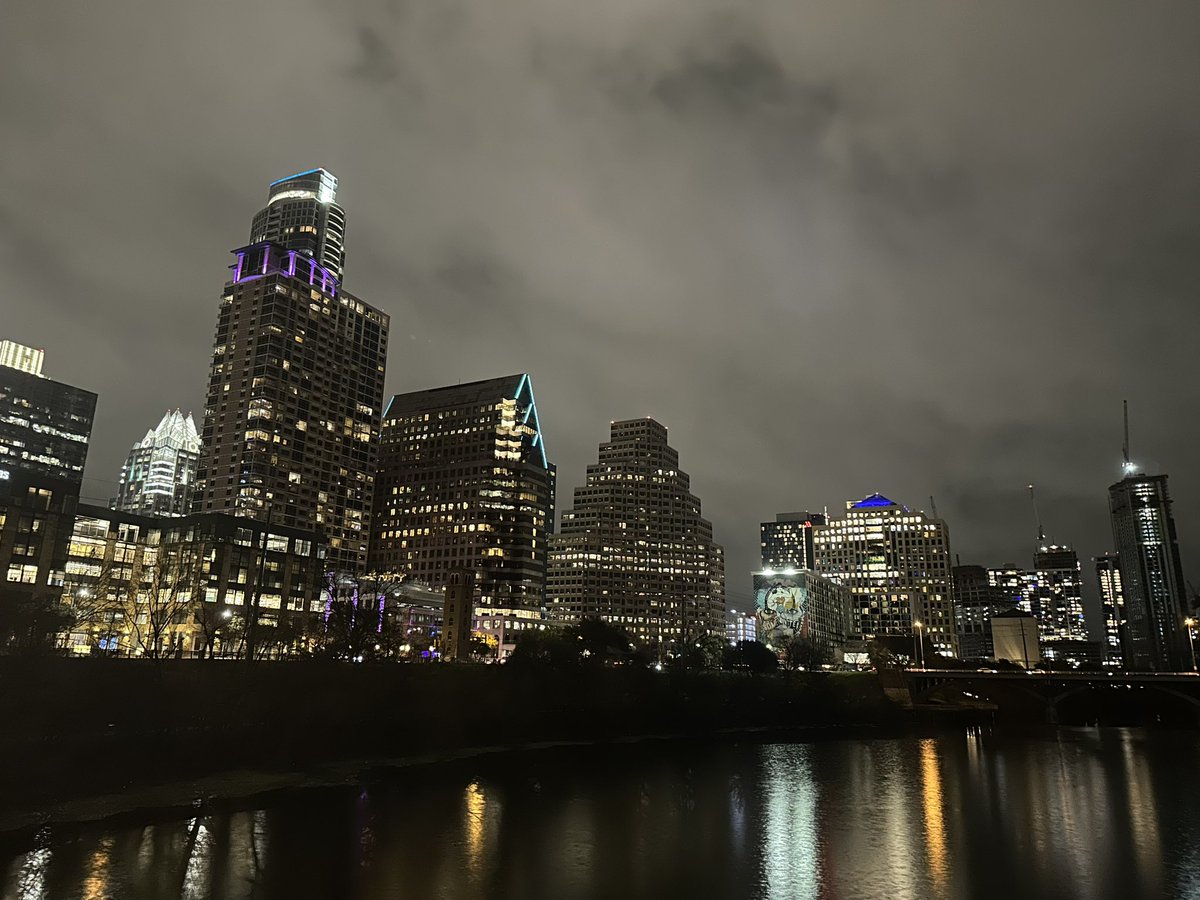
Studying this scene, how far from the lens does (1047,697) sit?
141625mm

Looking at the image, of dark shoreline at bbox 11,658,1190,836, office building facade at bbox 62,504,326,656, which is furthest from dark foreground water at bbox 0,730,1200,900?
office building facade at bbox 62,504,326,656

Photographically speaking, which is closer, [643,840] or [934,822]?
[643,840]

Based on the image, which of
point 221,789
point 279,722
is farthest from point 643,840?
point 279,722

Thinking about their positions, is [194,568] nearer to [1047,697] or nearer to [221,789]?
[221,789]

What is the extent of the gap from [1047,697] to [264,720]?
13472 cm

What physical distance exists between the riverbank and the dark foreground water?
24.4 feet

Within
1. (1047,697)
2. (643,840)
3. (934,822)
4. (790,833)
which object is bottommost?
(934,822)

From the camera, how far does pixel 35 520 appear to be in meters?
125

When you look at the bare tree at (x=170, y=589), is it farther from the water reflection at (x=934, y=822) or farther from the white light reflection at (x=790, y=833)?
the water reflection at (x=934, y=822)

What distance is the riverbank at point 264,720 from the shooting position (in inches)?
2001

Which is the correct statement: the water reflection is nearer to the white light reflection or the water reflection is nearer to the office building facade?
the white light reflection

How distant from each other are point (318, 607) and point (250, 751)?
11296cm

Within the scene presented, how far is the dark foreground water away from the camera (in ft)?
112

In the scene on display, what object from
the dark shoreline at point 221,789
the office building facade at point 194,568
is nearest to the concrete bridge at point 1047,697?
the dark shoreline at point 221,789
